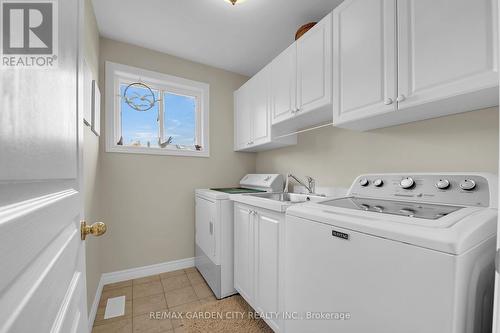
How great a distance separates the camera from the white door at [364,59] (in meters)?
1.17

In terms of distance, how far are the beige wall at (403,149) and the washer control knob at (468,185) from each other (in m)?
0.23

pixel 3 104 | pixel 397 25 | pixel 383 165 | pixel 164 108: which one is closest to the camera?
pixel 3 104

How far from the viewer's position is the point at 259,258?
163 cm

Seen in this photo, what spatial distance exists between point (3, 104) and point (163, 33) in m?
2.41

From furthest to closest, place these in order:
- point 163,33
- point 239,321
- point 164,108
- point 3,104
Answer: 1. point 164,108
2. point 163,33
3. point 239,321
4. point 3,104

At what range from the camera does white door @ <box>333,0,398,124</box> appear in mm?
1175

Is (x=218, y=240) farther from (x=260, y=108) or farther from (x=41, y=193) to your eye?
(x=41, y=193)

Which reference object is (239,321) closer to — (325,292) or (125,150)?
(325,292)

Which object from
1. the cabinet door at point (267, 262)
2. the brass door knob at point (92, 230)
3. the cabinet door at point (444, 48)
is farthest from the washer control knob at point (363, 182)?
the brass door knob at point (92, 230)

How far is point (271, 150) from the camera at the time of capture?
2805 mm

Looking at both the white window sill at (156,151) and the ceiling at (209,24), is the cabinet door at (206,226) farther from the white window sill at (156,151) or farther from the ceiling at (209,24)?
the ceiling at (209,24)

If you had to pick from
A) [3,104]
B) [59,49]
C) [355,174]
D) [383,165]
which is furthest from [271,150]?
[3,104]

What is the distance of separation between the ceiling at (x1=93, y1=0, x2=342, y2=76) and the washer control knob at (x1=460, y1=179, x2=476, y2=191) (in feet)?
5.38

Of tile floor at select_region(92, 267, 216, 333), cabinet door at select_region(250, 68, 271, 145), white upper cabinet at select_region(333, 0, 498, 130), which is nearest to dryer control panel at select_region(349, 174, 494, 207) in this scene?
white upper cabinet at select_region(333, 0, 498, 130)
